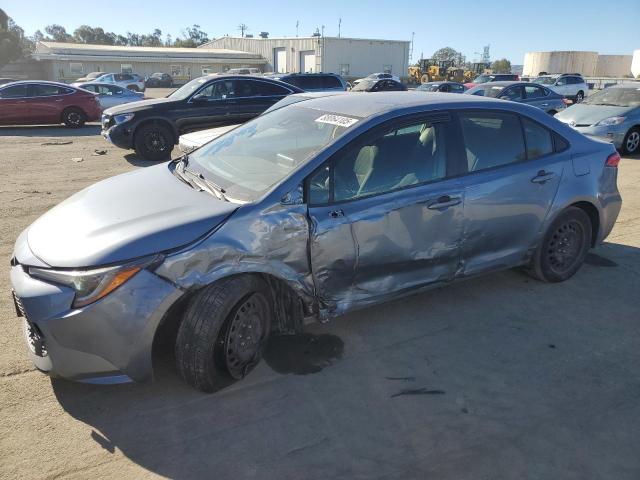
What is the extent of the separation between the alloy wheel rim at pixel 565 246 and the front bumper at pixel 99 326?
11.0 feet

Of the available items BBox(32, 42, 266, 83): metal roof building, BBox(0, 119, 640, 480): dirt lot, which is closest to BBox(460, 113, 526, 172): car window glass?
BBox(0, 119, 640, 480): dirt lot

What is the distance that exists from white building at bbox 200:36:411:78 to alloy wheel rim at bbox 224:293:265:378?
195ft

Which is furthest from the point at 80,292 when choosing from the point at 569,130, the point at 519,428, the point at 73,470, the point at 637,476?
the point at 569,130

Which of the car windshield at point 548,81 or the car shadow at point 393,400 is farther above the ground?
the car windshield at point 548,81

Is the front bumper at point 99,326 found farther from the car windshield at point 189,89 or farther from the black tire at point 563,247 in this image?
the car windshield at point 189,89

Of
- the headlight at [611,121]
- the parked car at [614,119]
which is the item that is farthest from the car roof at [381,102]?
the headlight at [611,121]

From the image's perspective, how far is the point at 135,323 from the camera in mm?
2730

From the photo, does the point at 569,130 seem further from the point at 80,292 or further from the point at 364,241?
the point at 80,292

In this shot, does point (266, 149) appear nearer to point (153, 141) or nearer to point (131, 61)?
point (153, 141)

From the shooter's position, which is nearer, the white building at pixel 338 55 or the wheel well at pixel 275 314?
the wheel well at pixel 275 314

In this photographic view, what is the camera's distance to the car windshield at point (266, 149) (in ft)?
11.0

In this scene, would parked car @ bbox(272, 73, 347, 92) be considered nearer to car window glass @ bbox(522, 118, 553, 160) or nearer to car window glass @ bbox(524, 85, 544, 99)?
car window glass @ bbox(524, 85, 544, 99)

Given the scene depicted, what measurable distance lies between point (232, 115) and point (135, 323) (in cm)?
922

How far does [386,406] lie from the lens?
3.04 m
